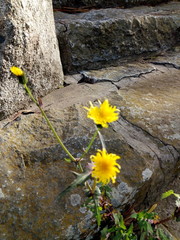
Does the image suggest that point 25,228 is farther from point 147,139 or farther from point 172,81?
point 172,81

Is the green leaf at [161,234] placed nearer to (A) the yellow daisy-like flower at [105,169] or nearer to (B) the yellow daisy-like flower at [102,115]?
(A) the yellow daisy-like flower at [105,169]

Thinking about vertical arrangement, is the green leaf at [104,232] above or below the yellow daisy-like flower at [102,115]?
below

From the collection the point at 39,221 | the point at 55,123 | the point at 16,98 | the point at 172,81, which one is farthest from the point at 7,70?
the point at 172,81

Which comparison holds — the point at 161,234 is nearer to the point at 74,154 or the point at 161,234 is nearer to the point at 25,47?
the point at 74,154

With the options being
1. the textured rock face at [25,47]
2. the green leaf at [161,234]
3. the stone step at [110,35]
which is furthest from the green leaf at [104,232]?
the stone step at [110,35]

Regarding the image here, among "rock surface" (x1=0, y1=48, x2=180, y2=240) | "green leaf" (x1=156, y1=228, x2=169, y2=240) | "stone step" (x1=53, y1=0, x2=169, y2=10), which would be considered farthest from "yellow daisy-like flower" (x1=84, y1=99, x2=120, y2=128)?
"stone step" (x1=53, y1=0, x2=169, y2=10)

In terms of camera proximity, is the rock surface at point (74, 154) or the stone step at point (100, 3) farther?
the stone step at point (100, 3)

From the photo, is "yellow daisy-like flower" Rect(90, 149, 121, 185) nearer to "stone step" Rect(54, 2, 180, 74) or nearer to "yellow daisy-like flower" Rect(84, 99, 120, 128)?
"yellow daisy-like flower" Rect(84, 99, 120, 128)
